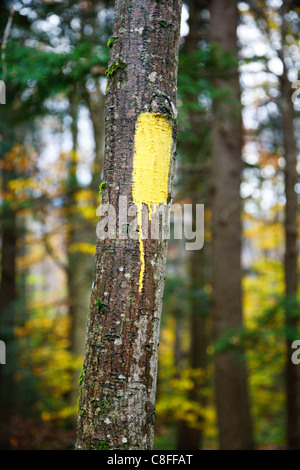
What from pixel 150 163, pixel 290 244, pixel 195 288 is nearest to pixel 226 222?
pixel 290 244

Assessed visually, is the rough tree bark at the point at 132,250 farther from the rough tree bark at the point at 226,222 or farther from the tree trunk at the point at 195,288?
the tree trunk at the point at 195,288

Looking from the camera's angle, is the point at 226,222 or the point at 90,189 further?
the point at 90,189

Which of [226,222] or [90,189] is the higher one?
[90,189]

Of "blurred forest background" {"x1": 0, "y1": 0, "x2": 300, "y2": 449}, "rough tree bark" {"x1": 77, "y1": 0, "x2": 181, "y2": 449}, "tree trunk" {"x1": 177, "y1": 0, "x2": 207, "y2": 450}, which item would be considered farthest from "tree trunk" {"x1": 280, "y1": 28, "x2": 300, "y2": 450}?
"rough tree bark" {"x1": 77, "y1": 0, "x2": 181, "y2": 449}

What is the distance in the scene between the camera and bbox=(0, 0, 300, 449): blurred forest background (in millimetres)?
5129

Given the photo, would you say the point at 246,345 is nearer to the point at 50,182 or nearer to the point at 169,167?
the point at 169,167

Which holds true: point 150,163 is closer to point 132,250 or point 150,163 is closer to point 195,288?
point 132,250

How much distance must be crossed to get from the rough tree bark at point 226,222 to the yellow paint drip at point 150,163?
15.1ft

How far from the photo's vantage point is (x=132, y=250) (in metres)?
1.88

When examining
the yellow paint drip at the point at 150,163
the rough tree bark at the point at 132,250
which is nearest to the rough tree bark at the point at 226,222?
the rough tree bark at the point at 132,250

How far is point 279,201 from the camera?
35.5 feet

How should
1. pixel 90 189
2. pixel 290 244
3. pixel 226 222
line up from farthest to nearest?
pixel 90 189 < pixel 226 222 < pixel 290 244

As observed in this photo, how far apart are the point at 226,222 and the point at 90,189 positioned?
11.6 ft
